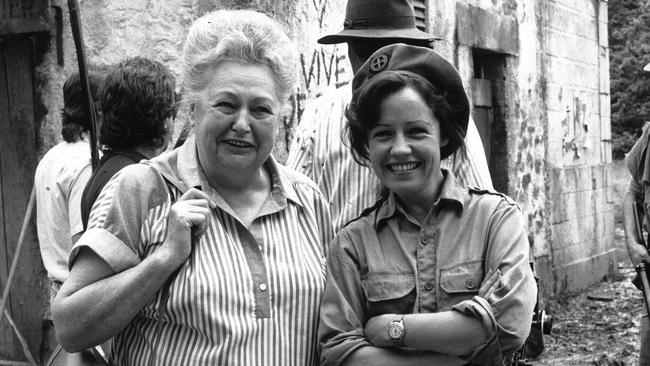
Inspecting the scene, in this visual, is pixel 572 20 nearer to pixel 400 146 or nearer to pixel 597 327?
pixel 597 327

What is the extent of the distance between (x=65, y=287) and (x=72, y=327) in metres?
0.10

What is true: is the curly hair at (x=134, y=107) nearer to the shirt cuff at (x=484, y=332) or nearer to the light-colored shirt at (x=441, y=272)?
the light-colored shirt at (x=441, y=272)

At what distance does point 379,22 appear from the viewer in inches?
136

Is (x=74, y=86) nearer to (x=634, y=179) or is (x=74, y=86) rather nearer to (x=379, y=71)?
(x=379, y=71)

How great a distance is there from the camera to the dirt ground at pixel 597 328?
321 inches

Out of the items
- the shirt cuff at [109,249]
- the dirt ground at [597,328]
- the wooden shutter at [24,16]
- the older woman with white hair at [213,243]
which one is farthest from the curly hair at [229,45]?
the dirt ground at [597,328]

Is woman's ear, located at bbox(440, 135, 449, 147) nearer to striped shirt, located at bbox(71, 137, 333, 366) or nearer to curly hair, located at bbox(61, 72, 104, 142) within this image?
striped shirt, located at bbox(71, 137, 333, 366)

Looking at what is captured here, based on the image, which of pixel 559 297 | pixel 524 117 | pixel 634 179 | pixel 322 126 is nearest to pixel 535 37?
pixel 524 117

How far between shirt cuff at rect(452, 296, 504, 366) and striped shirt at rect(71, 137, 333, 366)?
0.42m

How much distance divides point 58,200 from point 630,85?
26767 mm

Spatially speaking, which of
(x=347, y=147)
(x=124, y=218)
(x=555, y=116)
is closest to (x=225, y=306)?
(x=124, y=218)

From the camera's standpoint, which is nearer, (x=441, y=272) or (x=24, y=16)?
(x=441, y=272)

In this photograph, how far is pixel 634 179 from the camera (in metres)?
6.30

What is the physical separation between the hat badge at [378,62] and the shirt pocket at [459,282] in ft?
2.02
